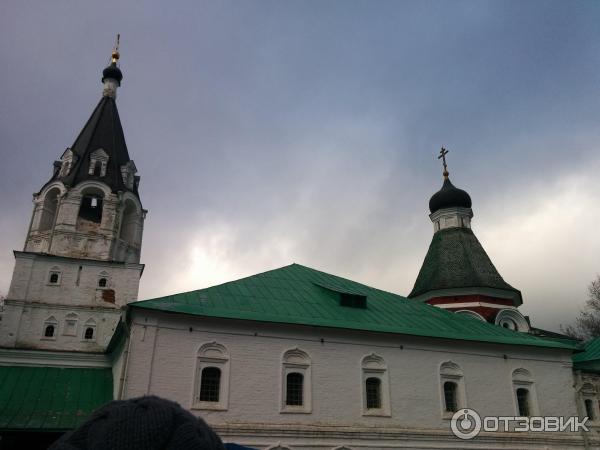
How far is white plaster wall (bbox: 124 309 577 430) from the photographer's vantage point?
13.9 metres

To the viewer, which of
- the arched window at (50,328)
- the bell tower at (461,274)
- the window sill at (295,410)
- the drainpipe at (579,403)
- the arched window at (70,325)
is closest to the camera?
the window sill at (295,410)

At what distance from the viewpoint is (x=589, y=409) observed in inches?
758

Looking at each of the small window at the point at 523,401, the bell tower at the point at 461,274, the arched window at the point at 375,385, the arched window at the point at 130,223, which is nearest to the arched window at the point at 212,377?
the arched window at the point at 375,385

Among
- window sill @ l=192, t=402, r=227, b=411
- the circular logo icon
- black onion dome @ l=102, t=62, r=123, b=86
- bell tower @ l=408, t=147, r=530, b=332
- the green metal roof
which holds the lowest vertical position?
the circular logo icon

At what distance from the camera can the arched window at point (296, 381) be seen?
14742mm

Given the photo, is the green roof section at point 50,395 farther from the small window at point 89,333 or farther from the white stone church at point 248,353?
the small window at point 89,333

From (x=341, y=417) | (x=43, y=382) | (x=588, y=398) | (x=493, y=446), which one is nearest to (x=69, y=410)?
(x=43, y=382)

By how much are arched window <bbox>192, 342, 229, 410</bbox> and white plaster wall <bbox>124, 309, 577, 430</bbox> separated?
183 millimetres

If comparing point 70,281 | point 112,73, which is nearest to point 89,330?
point 70,281

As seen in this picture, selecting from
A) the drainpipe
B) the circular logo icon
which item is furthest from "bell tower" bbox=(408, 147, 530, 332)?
the circular logo icon

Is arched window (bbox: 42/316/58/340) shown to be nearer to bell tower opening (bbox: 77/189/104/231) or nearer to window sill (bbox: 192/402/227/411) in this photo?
bell tower opening (bbox: 77/189/104/231)

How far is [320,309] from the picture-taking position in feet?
55.6

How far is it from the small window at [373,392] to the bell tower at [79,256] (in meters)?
10.3

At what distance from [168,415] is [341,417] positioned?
14.3 metres
